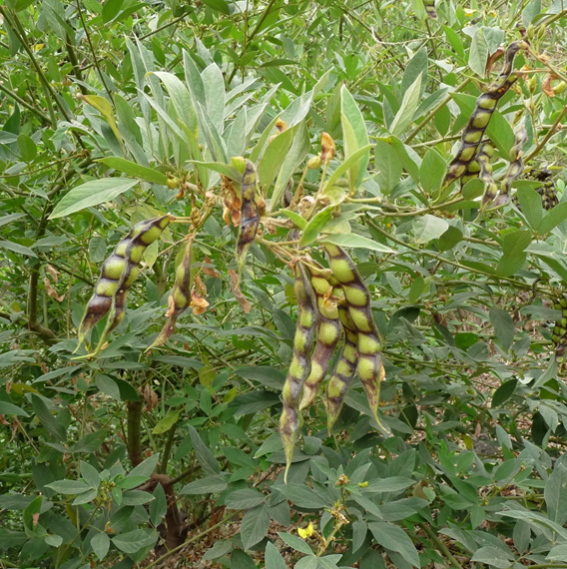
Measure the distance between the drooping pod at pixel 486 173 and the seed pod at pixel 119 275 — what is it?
20.2 inches

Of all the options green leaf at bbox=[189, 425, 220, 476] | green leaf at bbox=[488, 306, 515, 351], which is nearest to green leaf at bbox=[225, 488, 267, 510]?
green leaf at bbox=[189, 425, 220, 476]

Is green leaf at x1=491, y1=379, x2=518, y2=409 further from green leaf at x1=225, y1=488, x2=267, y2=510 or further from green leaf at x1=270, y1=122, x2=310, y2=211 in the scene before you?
green leaf at x1=270, y1=122, x2=310, y2=211

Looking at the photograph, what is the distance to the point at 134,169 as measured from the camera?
0.64 m

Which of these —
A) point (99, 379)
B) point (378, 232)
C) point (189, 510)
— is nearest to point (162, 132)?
point (378, 232)

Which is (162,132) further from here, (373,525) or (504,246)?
(373,525)

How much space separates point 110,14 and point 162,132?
94 cm

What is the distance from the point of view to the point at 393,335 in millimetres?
1558

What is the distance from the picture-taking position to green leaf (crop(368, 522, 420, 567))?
1.12 m

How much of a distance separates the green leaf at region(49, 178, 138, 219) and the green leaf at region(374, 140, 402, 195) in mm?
435

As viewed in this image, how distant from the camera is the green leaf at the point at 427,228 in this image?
86 cm

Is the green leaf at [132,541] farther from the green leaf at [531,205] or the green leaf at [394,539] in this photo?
the green leaf at [531,205]

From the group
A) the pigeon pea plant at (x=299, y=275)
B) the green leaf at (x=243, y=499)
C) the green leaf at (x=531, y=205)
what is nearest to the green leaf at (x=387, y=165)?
the pigeon pea plant at (x=299, y=275)

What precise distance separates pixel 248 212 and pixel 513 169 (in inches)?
22.1

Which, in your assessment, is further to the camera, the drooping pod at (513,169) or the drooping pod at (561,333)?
the drooping pod at (561,333)
